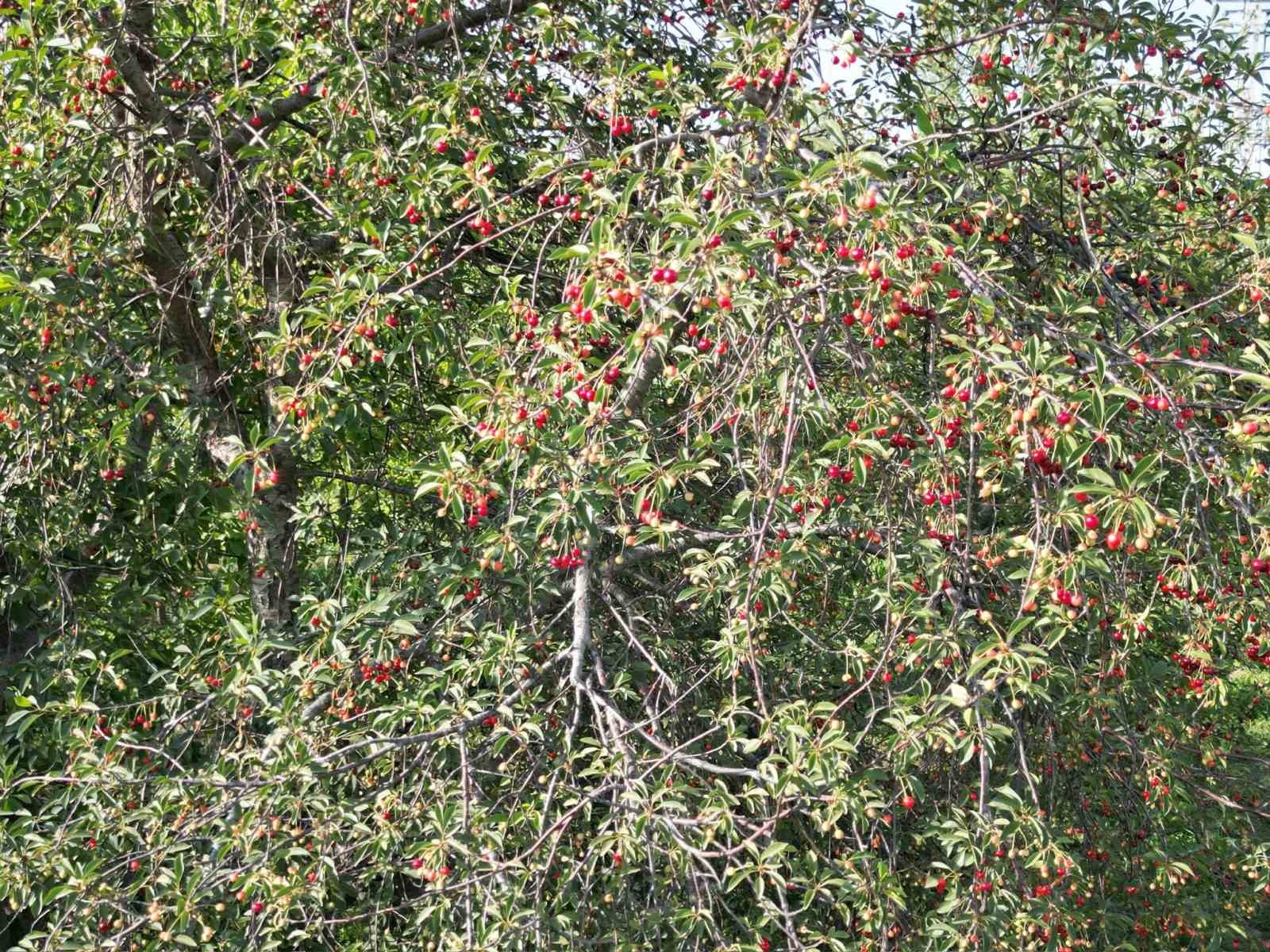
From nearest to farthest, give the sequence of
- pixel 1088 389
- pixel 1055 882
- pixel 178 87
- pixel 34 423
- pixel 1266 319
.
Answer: pixel 1088 389 → pixel 1266 319 → pixel 1055 882 → pixel 34 423 → pixel 178 87

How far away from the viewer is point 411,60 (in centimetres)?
332

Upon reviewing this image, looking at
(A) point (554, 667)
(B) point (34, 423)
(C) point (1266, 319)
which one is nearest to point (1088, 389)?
(C) point (1266, 319)

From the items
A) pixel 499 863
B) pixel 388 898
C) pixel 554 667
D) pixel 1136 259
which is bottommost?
pixel 388 898

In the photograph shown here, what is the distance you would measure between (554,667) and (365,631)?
1.81 ft

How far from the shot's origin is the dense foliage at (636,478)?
2408 millimetres

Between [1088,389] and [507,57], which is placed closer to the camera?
[1088,389]

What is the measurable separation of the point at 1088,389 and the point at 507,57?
2199 millimetres

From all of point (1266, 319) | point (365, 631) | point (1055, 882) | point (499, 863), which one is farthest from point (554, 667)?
point (1266, 319)

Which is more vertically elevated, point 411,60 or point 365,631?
point 411,60

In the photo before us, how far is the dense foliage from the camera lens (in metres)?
→ 2.41

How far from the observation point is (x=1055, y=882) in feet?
8.93

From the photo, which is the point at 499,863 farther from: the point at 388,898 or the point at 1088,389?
the point at 1088,389

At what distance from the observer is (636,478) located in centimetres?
244

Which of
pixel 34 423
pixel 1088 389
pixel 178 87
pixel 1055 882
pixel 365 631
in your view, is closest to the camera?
pixel 1088 389
